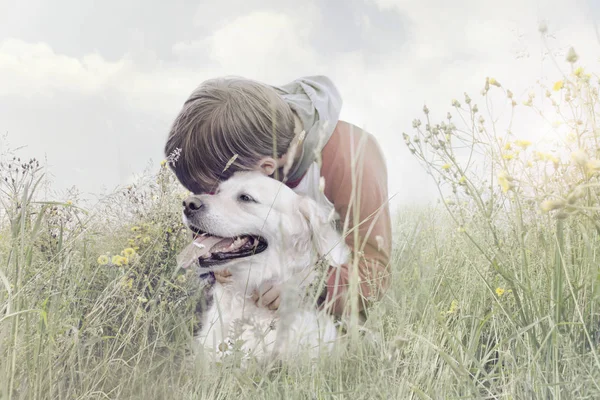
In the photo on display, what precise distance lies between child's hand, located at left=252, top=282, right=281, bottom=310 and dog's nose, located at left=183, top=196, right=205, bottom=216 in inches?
18.3

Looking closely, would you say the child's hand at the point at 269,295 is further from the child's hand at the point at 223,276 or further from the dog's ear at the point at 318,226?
the dog's ear at the point at 318,226

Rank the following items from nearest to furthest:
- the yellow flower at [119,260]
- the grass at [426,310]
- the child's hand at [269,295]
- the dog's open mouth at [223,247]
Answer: the grass at [426,310], the yellow flower at [119,260], the dog's open mouth at [223,247], the child's hand at [269,295]

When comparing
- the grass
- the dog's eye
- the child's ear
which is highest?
the child's ear

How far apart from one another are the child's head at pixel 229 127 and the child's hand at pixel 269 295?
0.49 meters

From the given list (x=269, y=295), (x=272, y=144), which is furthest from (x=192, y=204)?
(x=269, y=295)

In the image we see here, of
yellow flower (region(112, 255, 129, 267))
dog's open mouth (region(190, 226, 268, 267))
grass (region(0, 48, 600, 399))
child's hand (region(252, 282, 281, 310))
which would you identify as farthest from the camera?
child's hand (region(252, 282, 281, 310))

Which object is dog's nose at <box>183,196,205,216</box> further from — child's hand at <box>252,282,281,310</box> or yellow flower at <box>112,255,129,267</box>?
child's hand at <box>252,282,281,310</box>

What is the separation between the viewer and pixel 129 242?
2.41 m

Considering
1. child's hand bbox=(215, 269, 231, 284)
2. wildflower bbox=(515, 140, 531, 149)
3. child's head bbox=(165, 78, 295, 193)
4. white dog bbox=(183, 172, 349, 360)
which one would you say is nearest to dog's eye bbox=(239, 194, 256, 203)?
white dog bbox=(183, 172, 349, 360)

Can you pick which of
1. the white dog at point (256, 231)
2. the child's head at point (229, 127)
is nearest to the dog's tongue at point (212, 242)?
the white dog at point (256, 231)

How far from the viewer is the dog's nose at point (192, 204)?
7.25 feet

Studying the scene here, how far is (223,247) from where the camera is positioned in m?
2.29

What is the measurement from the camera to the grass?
162 centimetres

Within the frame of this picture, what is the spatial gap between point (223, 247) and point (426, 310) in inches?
33.9
